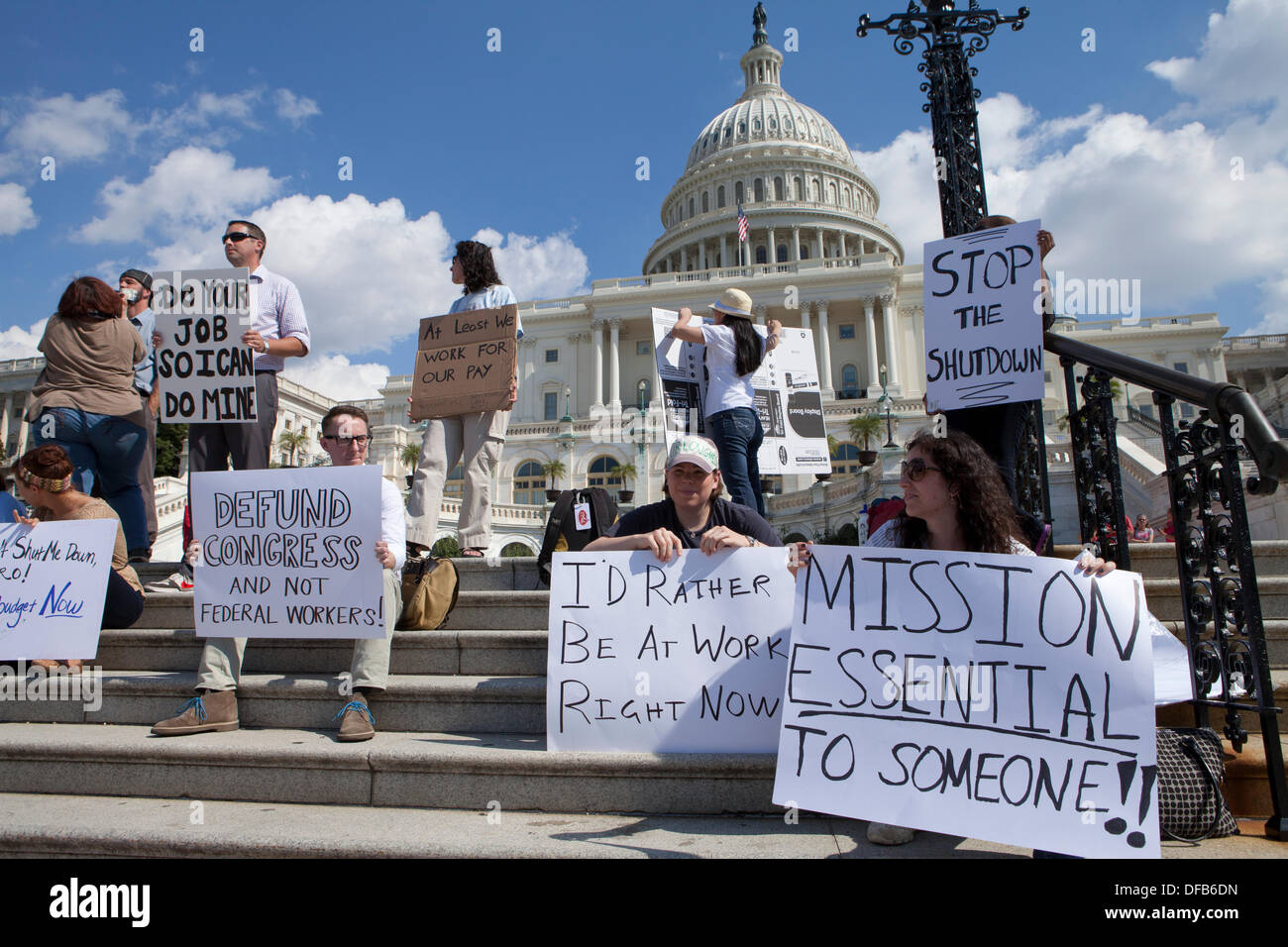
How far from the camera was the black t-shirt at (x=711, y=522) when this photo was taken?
11.8 ft

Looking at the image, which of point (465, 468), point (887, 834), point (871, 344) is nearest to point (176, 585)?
point (465, 468)

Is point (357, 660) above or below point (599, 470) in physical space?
below

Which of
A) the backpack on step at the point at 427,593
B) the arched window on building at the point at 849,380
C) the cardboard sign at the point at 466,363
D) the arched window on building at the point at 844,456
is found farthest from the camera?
the arched window on building at the point at 849,380

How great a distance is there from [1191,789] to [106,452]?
6.46m

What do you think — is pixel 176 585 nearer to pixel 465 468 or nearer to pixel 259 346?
pixel 259 346

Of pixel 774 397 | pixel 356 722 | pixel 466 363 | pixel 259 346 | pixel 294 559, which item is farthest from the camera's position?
pixel 774 397

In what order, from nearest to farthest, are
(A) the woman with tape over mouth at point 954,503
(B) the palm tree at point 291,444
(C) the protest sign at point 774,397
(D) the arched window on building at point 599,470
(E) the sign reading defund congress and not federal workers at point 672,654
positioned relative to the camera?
(A) the woman with tape over mouth at point 954,503
(E) the sign reading defund congress and not federal workers at point 672,654
(C) the protest sign at point 774,397
(D) the arched window on building at point 599,470
(B) the palm tree at point 291,444

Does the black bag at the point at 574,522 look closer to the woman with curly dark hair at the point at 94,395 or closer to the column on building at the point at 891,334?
the woman with curly dark hair at the point at 94,395

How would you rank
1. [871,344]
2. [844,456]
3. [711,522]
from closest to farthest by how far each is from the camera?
[711,522]
[844,456]
[871,344]

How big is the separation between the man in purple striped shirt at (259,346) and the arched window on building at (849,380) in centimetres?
5724

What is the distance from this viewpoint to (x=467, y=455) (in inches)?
222

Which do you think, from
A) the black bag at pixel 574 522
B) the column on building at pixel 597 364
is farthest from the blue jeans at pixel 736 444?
the column on building at pixel 597 364

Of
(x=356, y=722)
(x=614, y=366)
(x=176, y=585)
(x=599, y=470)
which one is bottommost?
(x=356, y=722)
